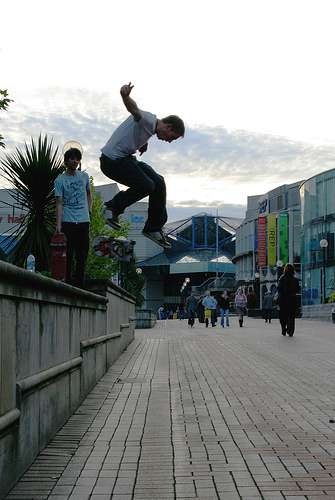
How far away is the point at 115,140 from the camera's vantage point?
6074 millimetres

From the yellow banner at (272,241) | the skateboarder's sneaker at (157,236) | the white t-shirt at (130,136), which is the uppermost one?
the yellow banner at (272,241)

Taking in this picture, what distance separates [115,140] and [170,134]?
52 centimetres

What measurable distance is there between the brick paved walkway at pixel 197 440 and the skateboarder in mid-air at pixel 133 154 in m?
2.06

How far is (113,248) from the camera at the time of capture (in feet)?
21.9

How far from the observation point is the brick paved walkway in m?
3.82

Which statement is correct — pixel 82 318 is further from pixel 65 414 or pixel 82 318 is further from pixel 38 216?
pixel 38 216

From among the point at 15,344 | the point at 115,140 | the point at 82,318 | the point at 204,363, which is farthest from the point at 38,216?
the point at 15,344

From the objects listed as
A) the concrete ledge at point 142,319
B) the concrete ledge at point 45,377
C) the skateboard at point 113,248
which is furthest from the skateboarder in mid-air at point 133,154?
the concrete ledge at point 142,319

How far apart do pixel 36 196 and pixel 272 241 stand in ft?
199

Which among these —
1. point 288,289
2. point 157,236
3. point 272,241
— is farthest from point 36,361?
point 272,241

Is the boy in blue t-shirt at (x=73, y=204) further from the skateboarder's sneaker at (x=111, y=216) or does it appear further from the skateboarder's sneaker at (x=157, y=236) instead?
the skateboarder's sneaker at (x=157, y=236)

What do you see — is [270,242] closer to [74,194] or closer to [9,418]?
[74,194]

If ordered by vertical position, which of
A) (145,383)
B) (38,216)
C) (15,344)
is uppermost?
(38,216)

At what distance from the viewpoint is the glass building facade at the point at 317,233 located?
39.8 metres
